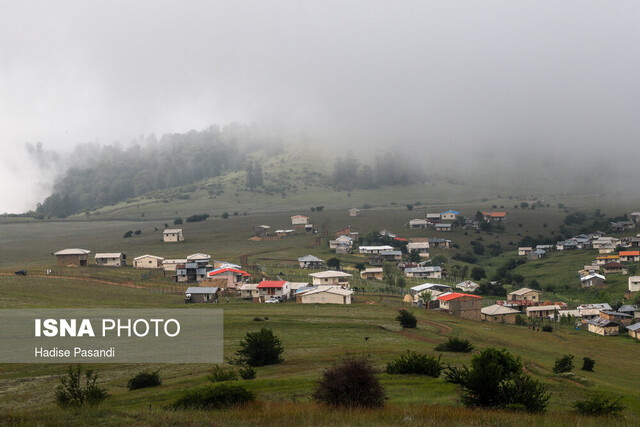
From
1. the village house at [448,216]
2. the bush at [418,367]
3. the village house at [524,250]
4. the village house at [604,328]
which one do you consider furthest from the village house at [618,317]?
the village house at [448,216]

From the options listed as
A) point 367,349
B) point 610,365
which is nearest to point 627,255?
point 610,365

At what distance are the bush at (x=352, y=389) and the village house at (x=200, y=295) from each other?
153 ft

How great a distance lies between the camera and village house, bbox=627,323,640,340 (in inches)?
2221

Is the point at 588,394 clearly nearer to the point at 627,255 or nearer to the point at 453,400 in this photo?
the point at 453,400

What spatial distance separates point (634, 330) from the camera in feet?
186

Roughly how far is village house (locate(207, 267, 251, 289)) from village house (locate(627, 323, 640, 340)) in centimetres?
4519

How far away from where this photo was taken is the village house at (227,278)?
2864 inches

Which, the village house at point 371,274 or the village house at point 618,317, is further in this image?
the village house at point 371,274

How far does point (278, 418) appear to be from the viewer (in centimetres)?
1489

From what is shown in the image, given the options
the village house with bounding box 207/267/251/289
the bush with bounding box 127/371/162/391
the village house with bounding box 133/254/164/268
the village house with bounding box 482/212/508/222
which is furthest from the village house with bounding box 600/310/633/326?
the village house with bounding box 482/212/508/222

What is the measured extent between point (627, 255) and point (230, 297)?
74.1 metres

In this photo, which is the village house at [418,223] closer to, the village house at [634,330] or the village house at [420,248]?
the village house at [420,248]

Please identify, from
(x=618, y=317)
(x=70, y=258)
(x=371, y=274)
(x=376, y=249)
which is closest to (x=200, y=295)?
(x=70, y=258)

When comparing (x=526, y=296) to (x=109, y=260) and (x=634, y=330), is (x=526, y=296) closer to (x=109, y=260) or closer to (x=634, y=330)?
(x=634, y=330)
